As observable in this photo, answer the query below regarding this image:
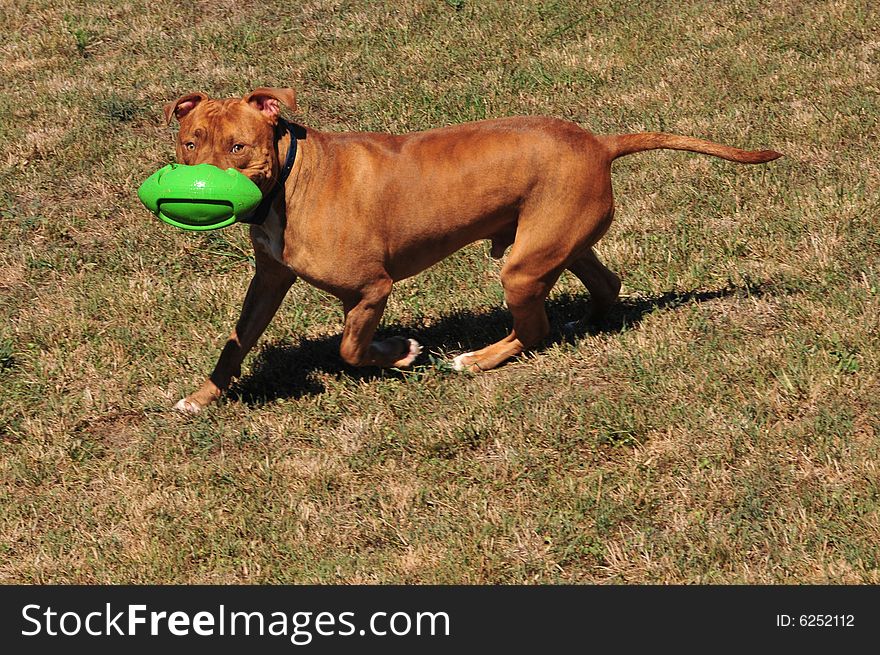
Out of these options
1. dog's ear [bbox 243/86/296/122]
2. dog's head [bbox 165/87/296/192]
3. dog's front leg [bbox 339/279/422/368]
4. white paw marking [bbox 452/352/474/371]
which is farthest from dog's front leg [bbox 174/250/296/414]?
white paw marking [bbox 452/352/474/371]

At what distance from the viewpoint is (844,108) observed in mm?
9492

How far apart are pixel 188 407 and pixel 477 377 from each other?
1600 mm

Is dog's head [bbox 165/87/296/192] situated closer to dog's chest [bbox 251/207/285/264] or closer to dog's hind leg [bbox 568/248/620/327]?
dog's chest [bbox 251/207/285/264]

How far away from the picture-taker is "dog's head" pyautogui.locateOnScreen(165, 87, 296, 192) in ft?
17.8

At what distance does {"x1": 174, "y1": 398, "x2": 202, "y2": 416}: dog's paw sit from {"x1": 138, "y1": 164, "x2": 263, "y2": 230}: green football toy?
124 centimetres

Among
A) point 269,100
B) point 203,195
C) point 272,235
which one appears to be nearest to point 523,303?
point 272,235

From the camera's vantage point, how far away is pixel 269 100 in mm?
5598

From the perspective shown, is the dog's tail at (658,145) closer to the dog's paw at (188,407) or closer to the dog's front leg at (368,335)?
the dog's front leg at (368,335)

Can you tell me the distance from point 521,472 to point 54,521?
89.2 inches

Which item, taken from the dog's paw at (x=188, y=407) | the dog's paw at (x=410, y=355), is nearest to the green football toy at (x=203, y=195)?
the dog's paw at (x=188, y=407)

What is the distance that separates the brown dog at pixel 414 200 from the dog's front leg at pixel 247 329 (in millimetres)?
13

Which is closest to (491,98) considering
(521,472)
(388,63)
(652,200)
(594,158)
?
(388,63)

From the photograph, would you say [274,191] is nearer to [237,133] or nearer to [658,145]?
[237,133]

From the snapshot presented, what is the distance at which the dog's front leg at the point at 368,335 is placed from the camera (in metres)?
5.95
